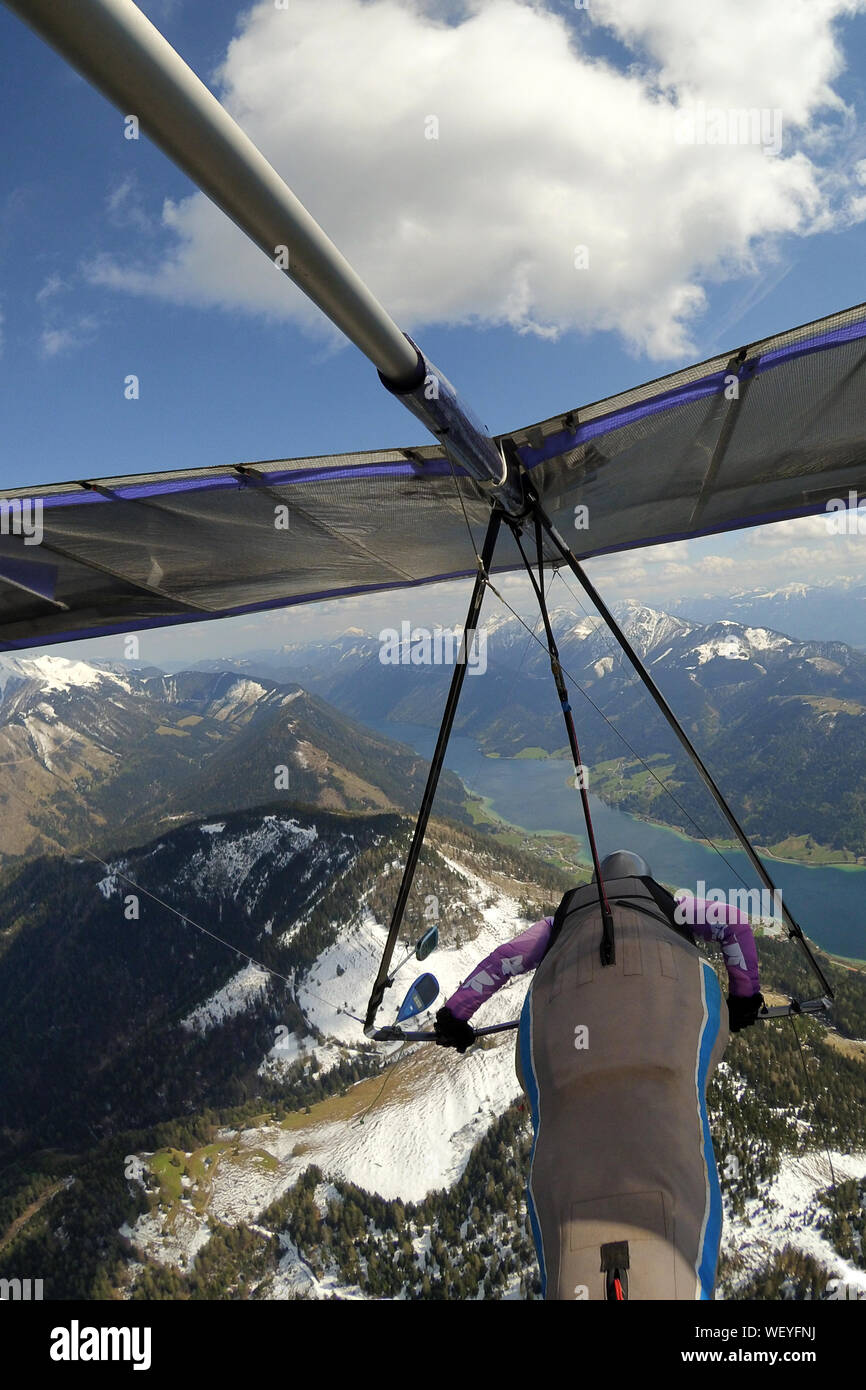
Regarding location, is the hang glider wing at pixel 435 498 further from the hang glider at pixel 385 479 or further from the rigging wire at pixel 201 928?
the rigging wire at pixel 201 928

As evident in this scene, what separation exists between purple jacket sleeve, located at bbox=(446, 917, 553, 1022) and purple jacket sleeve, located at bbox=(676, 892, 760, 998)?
2.35ft

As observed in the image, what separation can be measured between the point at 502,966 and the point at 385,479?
→ 3002 millimetres

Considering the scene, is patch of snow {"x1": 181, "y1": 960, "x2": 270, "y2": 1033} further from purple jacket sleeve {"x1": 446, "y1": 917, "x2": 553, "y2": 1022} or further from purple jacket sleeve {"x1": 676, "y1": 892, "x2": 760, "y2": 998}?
purple jacket sleeve {"x1": 676, "y1": 892, "x2": 760, "y2": 998}

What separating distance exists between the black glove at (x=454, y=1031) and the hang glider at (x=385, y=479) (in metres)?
0.45

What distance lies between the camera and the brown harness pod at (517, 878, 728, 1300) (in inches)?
71.6

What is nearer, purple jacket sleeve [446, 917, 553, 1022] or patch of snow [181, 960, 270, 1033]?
purple jacket sleeve [446, 917, 553, 1022]

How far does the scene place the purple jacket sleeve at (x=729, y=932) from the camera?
3.03 meters

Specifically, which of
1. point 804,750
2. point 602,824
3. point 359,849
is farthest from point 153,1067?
point 804,750

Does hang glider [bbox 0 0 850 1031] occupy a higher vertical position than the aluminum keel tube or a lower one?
higher

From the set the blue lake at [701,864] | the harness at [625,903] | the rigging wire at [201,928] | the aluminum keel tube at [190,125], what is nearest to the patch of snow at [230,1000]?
the rigging wire at [201,928]

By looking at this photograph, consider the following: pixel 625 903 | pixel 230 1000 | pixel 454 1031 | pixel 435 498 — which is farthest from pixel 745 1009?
pixel 230 1000

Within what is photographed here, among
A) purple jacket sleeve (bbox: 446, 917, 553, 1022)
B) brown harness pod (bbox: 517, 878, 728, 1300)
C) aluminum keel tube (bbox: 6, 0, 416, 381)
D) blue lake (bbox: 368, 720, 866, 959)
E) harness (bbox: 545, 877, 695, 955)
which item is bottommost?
brown harness pod (bbox: 517, 878, 728, 1300)

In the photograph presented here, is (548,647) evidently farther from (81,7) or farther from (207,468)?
(81,7)

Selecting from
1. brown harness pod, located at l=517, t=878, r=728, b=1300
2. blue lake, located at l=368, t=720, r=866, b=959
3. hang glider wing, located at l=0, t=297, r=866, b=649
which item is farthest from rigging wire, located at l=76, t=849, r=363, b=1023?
brown harness pod, located at l=517, t=878, r=728, b=1300
